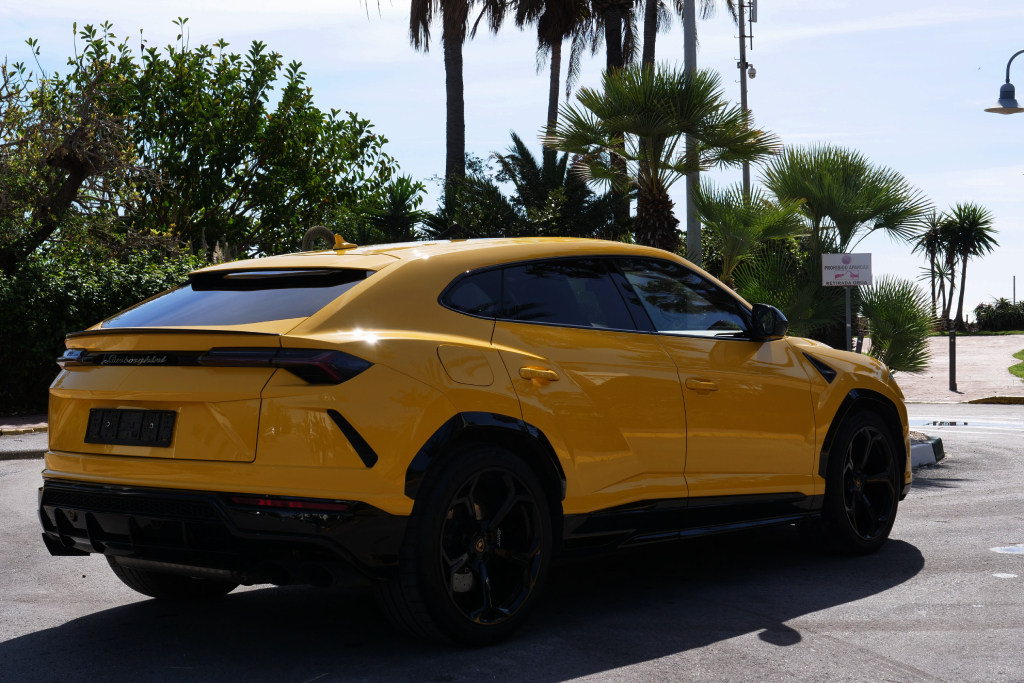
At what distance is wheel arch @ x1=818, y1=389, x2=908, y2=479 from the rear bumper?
2862 millimetres

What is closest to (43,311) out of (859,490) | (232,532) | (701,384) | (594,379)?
(859,490)

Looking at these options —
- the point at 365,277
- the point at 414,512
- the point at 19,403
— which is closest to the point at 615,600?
the point at 414,512

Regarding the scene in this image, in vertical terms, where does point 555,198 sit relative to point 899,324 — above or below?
above

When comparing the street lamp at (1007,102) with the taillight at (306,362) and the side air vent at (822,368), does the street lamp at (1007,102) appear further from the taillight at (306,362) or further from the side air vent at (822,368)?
the taillight at (306,362)

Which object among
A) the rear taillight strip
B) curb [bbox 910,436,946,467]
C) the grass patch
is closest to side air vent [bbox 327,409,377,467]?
the rear taillight strip

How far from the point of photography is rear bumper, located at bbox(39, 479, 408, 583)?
384cm

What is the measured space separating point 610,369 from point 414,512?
1187 millimetres

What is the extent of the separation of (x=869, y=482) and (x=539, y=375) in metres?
2.71

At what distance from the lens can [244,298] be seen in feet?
14.4

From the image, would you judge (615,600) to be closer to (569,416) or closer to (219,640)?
(569,416)

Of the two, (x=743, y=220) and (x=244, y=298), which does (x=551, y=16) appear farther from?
(x=244, y=298)

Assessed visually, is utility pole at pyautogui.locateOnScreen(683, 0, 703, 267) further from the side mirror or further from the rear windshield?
the rear windshield

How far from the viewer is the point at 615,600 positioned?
5.26m

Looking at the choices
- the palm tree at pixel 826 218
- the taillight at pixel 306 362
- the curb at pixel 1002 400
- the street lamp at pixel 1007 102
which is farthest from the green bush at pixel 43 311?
the street lamp at pixel 1007 102
